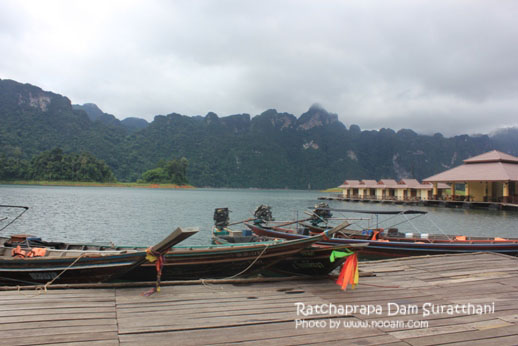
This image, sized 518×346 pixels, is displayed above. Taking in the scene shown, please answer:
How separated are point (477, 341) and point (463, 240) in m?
10.2

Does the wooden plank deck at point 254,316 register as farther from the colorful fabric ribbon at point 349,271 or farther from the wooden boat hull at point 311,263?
the wooden boat hull at point 311,263

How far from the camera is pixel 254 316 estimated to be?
3.56m

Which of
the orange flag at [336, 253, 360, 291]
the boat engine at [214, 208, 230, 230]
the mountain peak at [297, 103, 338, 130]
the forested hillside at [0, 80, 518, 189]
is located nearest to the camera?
the orange flag at [336, 253, 360, 291]

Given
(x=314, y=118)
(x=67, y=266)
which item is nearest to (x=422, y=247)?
(x=67, y=266)

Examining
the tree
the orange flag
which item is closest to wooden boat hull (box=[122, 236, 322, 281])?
the orange flag

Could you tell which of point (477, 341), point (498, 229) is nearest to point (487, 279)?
point (477, 341)

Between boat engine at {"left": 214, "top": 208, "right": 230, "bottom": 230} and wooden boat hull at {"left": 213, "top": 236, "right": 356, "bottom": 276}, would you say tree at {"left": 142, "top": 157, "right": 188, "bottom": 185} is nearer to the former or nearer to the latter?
boat engine at {"left": 214, "top": 208, "right": 230, "bottom": 230}

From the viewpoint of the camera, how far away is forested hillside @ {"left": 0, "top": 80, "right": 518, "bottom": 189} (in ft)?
323

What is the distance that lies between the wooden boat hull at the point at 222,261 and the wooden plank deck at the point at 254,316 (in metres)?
0.50

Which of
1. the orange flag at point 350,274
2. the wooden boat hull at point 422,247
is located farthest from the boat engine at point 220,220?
the orange flag at point 350,274

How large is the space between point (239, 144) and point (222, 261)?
424ft

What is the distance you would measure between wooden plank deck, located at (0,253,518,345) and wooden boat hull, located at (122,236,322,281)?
19.9 inches

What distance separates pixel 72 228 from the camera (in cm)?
1941

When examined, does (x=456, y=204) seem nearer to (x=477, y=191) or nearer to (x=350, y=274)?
(x=477, y=191)
